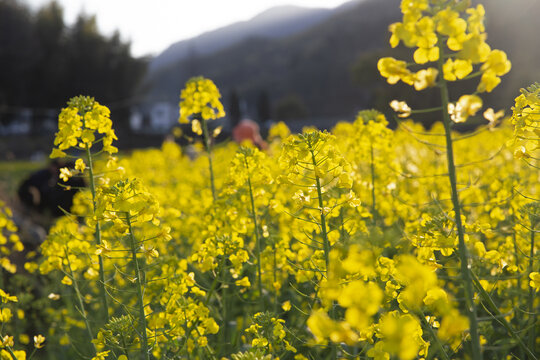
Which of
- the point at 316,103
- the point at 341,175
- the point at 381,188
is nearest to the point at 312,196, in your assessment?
the point at 341,175

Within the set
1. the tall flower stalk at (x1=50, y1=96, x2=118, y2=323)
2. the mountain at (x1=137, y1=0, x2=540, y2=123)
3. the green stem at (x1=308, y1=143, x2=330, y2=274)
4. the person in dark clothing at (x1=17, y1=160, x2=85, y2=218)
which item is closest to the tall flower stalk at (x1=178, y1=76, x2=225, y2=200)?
the tall flower stalk at (x1=50, y1=96, x2=118, y2=323)

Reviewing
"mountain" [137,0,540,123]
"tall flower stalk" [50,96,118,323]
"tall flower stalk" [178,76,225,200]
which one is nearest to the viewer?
"tall flower stalk" [50,96,118,323]

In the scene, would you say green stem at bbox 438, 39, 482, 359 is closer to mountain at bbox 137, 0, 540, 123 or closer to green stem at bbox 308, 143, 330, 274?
green stem at bbox 308, 143, 330, 274

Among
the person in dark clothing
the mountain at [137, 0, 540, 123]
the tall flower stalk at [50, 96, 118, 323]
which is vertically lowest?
the person in dark clothing

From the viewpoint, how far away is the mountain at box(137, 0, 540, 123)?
35969 mm

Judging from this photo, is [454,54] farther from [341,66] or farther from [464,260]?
[341,66]

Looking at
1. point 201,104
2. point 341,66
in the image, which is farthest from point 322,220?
point 341,66

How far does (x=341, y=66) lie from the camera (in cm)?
9019

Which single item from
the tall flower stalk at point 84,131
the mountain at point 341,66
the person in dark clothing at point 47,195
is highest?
the mountain at point 341,66

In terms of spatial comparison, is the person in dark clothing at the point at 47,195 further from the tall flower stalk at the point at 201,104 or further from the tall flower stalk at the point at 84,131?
the tall flower stalk at the point at 84,131

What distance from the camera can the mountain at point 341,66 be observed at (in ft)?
118

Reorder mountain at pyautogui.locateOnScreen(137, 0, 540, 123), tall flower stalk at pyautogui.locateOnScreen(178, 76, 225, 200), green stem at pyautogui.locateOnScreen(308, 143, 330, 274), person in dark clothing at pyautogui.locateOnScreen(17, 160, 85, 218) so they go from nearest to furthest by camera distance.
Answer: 1. green stem at pyautogui.locateOnScreen(308, 143, 330, 274)
2. tall flower stalk at pyautogui.locateOnScreen(178, 76, 225, 200)
3. person in dark clothing at pyautogui.locateOnScreen(17, 160, 85, 218)
4. mountain at pyautogui.locateOnScreen(137, 0, 540, 123)

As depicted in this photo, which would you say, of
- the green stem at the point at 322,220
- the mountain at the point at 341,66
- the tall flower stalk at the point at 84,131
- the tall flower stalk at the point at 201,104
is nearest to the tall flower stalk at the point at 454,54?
the green stem at the point at 322,220

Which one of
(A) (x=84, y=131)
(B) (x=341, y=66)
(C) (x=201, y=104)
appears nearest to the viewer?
(A) (x=84, y=131)
